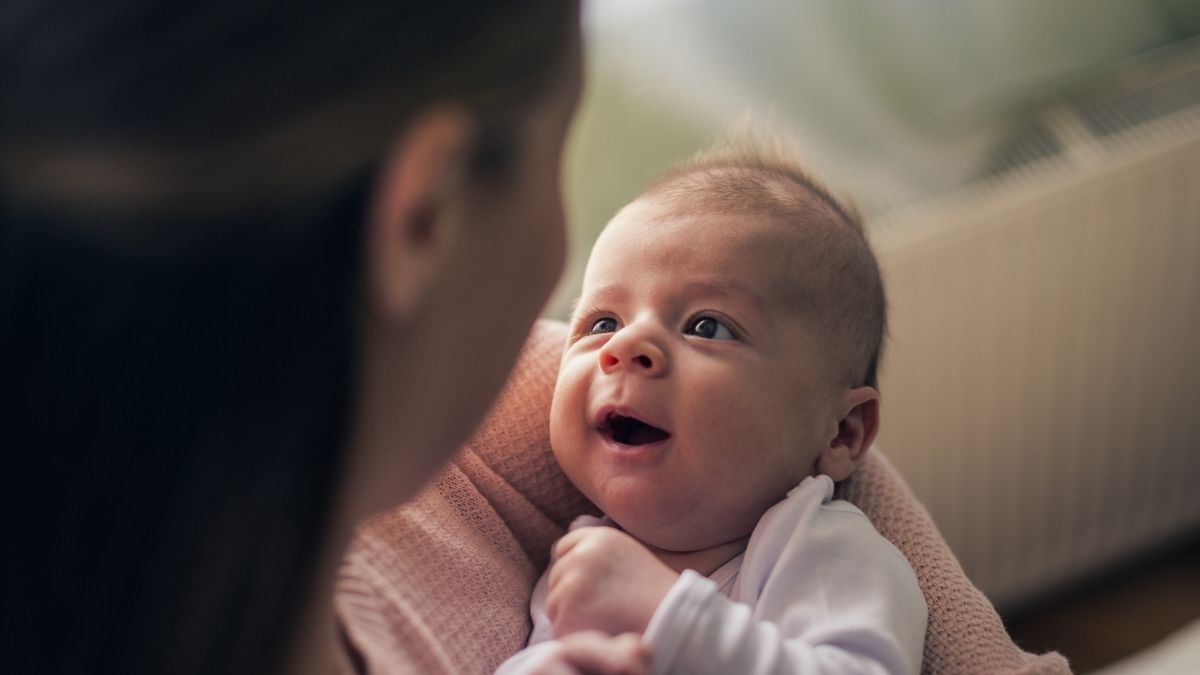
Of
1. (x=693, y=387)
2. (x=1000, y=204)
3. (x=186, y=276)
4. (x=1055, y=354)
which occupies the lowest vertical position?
(x=1055, y=354)

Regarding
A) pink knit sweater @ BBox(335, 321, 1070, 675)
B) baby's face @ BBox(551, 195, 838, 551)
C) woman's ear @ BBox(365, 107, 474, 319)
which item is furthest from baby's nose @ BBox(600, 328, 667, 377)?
woman's ear @ BBox(365, 107, 474, 319)

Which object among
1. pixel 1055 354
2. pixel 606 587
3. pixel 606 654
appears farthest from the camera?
pixel 1055 354

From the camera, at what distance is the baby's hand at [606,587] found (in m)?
0.87

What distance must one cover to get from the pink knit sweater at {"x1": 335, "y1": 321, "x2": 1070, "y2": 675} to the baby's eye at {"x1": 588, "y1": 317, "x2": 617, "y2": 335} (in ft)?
0.22

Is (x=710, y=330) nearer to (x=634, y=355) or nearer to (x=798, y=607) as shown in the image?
(x=634, y=355)

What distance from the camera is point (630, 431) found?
1036 millimetres

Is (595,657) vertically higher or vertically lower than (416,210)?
lower

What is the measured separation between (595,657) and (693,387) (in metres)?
0.27

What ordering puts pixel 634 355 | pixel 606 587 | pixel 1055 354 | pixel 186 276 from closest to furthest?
pixel 186 276 < pixel 606 587 < pixel 634 355 < pixel 1055 354

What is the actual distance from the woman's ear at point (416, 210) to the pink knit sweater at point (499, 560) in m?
0.35

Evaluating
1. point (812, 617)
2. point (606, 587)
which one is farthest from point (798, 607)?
point (606, 587)

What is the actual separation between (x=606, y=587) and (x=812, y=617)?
0.49ft

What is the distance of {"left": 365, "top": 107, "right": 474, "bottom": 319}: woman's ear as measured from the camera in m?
0.50

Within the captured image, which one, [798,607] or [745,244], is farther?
[745,244]
